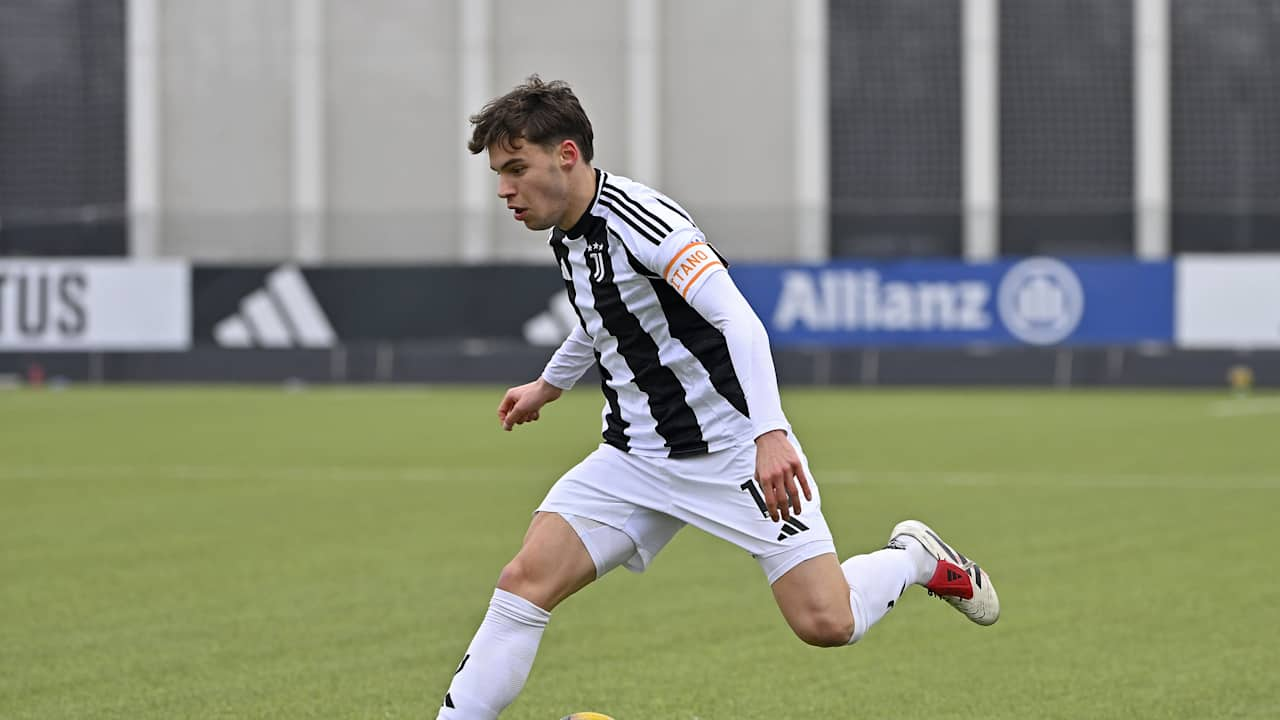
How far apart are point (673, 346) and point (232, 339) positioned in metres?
24.5

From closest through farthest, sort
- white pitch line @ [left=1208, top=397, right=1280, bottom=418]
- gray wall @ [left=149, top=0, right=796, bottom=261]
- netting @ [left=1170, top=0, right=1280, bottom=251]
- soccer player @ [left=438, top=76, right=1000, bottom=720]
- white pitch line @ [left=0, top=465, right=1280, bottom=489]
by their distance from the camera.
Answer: soccer player @ [left=438, top=76, right=1000, bottom=720] → white pitch line @ [left=0, top=465, right=1280, bottom=489] → white pitch line @ [left=1208, top=397, right=1280, bottom=418] → netting @ [left=1170, top=0, right=1280, bottom=251] → gray wall @ [left=149, top=0, right=796, bottom=261]

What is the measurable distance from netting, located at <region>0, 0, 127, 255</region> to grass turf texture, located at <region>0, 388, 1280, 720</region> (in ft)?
67.7

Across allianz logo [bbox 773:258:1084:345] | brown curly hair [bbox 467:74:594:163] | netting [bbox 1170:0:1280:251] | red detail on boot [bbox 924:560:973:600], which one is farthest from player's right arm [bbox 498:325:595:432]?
netting [bbox 1170:0:1280:251]

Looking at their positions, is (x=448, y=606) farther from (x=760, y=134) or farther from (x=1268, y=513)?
(x=760, y=134)

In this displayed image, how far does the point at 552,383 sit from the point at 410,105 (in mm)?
32220

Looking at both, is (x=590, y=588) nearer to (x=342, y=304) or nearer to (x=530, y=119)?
(x=530, y=119)

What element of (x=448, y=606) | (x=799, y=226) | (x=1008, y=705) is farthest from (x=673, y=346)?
(x=799, y=226)

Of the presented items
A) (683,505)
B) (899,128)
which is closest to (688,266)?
(683,505)

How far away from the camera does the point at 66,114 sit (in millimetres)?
37750

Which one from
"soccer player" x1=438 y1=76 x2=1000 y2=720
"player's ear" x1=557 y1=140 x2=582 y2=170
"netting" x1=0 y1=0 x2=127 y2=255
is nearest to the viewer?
"soccer player" x1=438 y1=76 x2=1000 y2=720

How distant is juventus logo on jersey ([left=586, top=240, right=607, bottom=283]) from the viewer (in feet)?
16.4

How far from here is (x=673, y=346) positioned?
5039 millimetres

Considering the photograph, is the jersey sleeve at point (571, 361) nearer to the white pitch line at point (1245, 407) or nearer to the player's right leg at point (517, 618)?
the player's right leg at point (517, 618)

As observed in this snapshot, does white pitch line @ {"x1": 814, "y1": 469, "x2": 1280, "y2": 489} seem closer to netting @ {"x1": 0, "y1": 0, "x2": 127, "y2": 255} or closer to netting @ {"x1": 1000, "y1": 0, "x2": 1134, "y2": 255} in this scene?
netting @ {"x1": 1000, "y1": 0, "x2": 1134, "y2": 255}
